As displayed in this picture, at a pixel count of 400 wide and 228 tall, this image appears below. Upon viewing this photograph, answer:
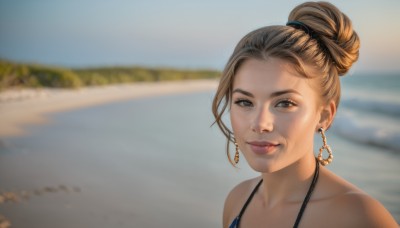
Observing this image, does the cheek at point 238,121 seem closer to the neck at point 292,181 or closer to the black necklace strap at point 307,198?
the neck at point 292,181

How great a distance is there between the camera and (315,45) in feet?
5.64

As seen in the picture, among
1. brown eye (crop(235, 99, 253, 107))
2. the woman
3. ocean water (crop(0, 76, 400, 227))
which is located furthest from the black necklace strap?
ocean water (crop(0, 76, 400, 227))

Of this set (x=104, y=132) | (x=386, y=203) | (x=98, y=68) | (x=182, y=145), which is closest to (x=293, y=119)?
(x=386, y=203)

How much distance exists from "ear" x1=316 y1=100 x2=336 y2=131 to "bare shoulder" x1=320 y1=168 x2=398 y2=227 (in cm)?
33

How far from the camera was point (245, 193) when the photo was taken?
7.59ft

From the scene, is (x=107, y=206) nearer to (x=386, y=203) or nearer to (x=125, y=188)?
(x=125, y=188)

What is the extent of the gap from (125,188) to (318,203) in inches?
134

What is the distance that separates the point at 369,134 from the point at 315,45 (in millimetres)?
8045

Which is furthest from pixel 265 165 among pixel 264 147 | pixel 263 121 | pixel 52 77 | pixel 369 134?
pixel 52 77

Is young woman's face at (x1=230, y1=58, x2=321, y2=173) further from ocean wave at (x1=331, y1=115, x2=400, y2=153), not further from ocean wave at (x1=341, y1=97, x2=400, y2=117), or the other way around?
ocean wave at (x1=341, y1=97, x2=400, y2=117)

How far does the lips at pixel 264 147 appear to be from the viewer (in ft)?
5.60

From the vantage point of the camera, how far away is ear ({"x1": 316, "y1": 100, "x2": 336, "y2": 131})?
1.87m

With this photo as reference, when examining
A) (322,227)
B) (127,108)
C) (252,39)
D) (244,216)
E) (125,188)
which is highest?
(252,39)

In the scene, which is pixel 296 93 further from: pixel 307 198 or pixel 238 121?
pixel 307 198
